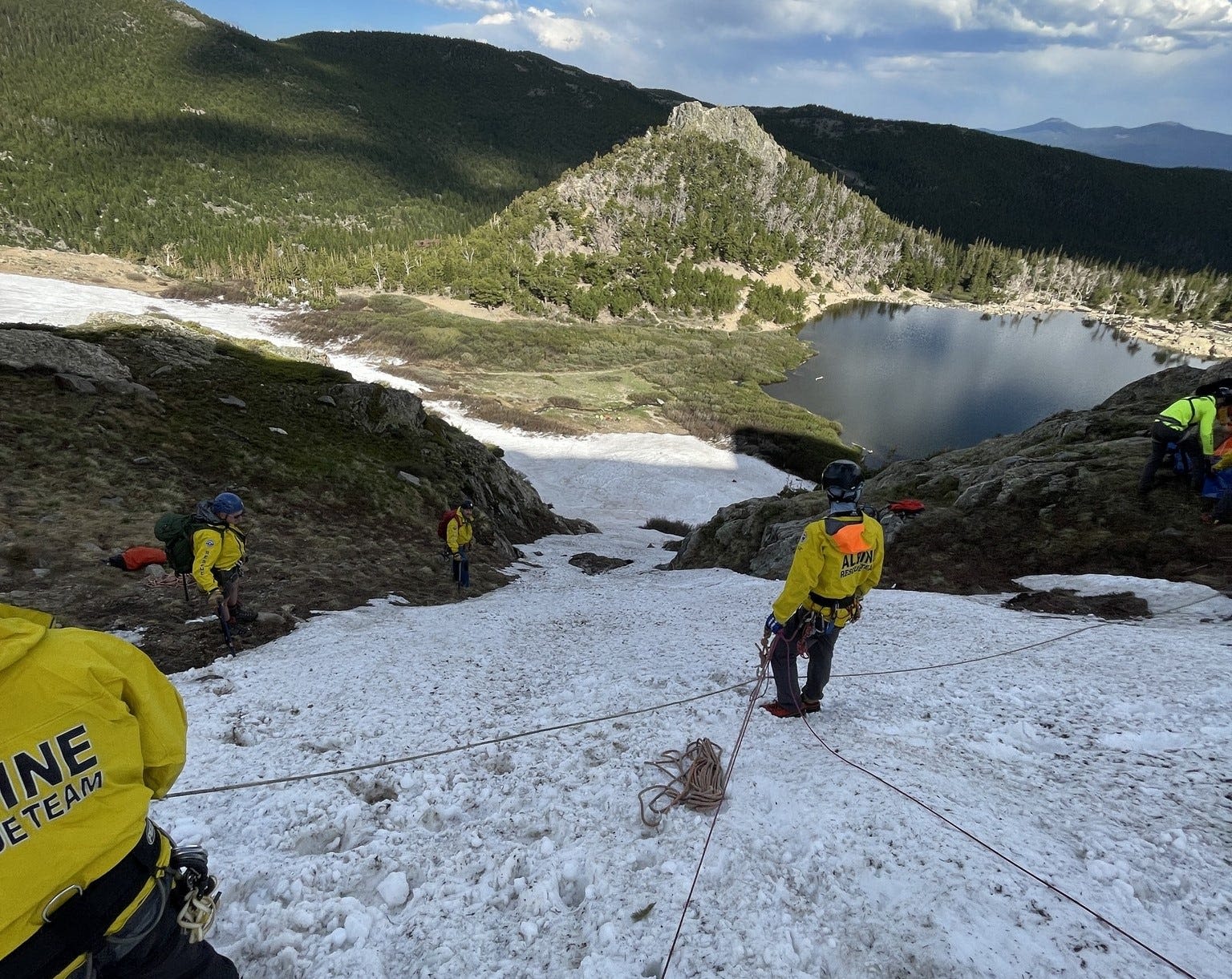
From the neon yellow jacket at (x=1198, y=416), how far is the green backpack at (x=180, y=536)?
62.6ft

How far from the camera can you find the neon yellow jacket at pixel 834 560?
6793 millimetres

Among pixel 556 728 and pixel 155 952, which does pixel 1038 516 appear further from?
pixel 155 952

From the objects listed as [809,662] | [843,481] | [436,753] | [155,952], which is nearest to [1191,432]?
[843,481]

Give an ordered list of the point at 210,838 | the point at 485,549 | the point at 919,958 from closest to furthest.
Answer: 1. the point at 919,958
2. the point at 210,838
3. the point at 485,549

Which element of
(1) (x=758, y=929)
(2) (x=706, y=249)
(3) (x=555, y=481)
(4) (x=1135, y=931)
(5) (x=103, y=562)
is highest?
(2) (x=706, y=249)

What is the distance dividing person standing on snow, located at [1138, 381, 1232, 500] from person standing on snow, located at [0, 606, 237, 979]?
17373mm

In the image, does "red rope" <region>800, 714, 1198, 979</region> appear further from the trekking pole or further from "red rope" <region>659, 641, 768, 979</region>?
the trekking pole

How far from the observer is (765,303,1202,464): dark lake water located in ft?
312

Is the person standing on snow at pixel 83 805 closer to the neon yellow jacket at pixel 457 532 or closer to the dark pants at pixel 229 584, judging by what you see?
the dark pants at pixel 229 584

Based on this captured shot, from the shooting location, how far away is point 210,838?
5.68 m

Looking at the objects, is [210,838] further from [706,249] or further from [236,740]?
[706,249]

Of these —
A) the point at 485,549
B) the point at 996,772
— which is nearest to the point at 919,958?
the point at 996,772

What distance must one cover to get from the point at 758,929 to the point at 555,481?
2117 inches

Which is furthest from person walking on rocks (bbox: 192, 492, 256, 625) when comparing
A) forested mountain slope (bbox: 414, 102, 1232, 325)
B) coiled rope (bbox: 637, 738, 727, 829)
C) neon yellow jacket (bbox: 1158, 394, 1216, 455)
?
forested mountain slope (bbox: 414, 102, 1232, 325)
